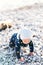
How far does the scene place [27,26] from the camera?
3.23 m

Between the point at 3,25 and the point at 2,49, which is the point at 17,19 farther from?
the point at 2,49

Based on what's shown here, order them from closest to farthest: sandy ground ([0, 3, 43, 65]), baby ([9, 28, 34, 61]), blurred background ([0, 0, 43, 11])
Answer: baby ([9, 28, 34, 61]) < sandy ground ([0, 3, 43, 65]) < blurred background ([0, 0, 43, 11])

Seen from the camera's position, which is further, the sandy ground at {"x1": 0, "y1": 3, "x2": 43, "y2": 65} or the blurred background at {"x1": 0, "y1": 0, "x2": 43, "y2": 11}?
the blurred background at {"x1": 0, "y1": 0, "x2": 43, "y2": 11}

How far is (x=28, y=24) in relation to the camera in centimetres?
329

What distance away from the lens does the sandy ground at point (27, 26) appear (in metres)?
2.54

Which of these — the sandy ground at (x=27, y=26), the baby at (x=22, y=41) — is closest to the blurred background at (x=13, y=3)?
the sandy ground at (x=27, y=26)

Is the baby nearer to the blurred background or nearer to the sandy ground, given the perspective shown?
the sandy ground

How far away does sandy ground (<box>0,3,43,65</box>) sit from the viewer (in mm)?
2539

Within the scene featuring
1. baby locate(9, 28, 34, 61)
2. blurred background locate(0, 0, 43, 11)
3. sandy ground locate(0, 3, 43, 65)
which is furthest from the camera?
blurred background locate(0, 0, 43, 11)

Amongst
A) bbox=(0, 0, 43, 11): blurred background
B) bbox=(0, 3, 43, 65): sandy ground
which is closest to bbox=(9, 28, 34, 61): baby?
bbox=(0, 3, 43, 65): sandy ground

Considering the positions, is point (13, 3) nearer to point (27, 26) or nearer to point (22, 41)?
point (27, 26)

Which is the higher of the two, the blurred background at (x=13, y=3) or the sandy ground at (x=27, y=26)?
the blurred background at (x=13, y=3)

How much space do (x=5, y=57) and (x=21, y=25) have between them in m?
0.77

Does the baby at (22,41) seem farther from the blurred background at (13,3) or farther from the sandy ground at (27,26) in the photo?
the blurred background at (13,3)
